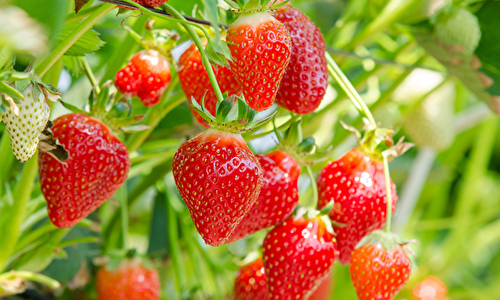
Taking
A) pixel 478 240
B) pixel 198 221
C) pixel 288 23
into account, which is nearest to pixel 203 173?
pixel 198 221

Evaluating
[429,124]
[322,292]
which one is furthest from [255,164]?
[429,124]

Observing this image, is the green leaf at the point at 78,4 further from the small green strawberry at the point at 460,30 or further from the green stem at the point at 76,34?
the small green strawberry at the point at 460,30

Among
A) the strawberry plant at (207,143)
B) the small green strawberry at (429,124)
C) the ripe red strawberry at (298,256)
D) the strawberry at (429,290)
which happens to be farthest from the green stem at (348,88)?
the strawberry at (429,290)

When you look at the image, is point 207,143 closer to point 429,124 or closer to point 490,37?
point 490,37

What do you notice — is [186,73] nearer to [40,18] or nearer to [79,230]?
[40,18]

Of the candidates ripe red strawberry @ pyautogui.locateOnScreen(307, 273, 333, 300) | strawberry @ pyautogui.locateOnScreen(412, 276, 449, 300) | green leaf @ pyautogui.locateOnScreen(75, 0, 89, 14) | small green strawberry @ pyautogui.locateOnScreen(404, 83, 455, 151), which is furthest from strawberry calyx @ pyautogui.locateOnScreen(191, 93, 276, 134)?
strawberry @ pyautogui.locateOnScreen(412, 276, 449, 300)
